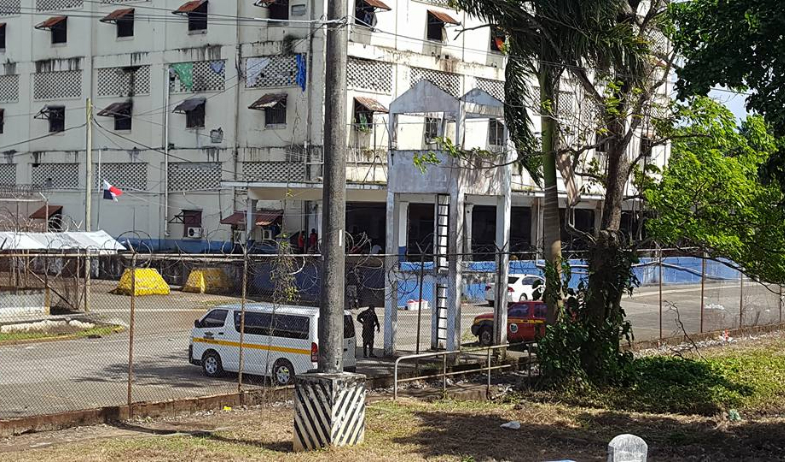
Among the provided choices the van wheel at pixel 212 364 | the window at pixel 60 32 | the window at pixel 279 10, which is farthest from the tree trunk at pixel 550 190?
the window at pixel 60 32

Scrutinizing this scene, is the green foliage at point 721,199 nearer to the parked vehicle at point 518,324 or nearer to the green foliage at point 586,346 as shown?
the green foliage at point 586,346

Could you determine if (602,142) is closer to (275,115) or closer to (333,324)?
(333,324)

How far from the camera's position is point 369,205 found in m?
49.1

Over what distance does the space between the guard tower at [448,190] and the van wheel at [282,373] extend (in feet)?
15.3

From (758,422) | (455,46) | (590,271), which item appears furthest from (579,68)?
(455,46)

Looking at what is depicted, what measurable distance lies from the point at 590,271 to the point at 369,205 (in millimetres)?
29173

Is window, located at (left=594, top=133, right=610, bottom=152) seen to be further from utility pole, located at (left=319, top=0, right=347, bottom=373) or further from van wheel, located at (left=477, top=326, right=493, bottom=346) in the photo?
utility pole, located at (left=319, top=0, right=347, bottom=373)

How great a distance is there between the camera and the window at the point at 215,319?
2141 cm

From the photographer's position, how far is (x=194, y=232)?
A: 47562mm

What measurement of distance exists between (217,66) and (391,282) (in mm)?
25575

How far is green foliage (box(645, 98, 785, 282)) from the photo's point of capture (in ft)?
62.9

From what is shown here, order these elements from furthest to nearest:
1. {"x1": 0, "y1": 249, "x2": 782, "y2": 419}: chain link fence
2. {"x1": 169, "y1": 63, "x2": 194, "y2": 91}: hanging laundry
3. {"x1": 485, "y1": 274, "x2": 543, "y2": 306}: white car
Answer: {"x1": 169, "y1": 63, "x2": 194, "y2": 91}: hanging laundry, {"x1": 485, "y1": 274, "x2": 543, "y2": 306}: white car, {"x1": 0, "y1": 249, "x2": 782, "y2": 419}: chain link fence

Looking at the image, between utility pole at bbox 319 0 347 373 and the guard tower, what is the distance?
886 centimetres

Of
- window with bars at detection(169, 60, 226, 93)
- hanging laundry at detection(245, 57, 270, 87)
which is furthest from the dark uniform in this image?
window with bars at detection(169, 60, 226, 93)
